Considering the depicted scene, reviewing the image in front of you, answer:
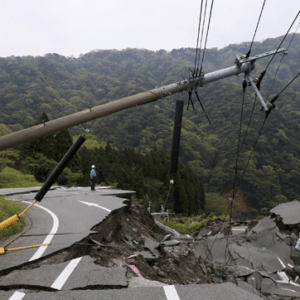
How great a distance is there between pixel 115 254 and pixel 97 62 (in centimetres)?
18981

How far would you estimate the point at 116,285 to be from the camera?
3713 millimetres

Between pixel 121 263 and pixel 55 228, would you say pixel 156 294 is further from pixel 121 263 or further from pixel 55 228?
pixel 55 228

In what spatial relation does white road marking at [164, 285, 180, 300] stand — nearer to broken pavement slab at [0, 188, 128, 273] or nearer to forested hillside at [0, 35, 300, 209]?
broken pavement slab at [0, 188, 128, 273]

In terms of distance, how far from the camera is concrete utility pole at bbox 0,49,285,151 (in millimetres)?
6008

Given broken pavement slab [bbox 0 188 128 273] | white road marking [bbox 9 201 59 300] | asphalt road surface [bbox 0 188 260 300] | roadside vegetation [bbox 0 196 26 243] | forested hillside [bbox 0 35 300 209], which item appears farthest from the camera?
forested hillside [bbox 0 35 300 209]

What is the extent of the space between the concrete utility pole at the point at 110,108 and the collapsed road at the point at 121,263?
2.65 metres

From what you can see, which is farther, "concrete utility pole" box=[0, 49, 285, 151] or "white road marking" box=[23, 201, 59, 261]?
"concrete utility pole" box=[0, 49, 285, 151]

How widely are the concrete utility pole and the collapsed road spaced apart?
2653 mm

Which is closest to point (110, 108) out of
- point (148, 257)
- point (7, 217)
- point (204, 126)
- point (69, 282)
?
point (7, 217)

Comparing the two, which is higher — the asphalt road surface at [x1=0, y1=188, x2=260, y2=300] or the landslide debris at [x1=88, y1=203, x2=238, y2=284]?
the asphalt road surface at [x1=0, y1=188, x2=260, y2=300]

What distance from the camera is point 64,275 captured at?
3980mm

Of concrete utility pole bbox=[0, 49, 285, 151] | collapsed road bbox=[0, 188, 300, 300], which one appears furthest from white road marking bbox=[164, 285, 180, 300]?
concrete utility pole bbox=[0, 49, 285, 151]

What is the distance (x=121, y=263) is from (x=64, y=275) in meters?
1.57

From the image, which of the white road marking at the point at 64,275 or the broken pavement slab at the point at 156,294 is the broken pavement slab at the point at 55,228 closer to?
the white road marking at the point at 64,275
